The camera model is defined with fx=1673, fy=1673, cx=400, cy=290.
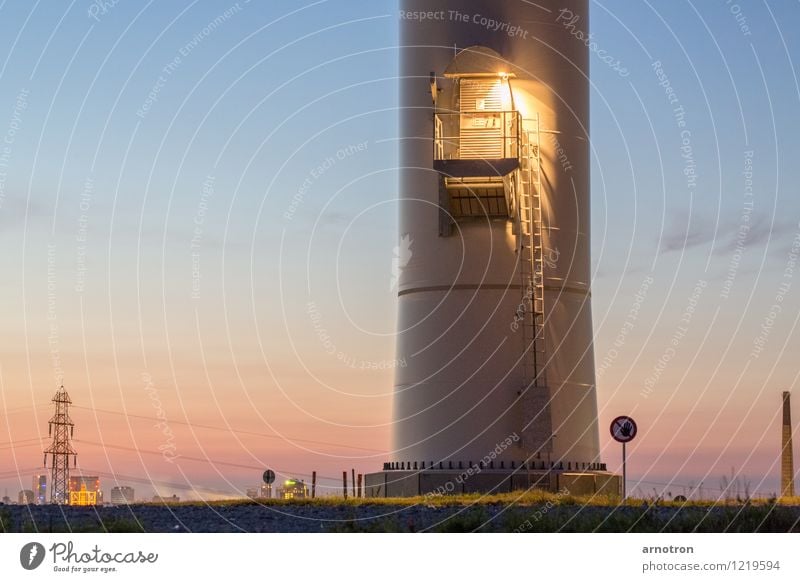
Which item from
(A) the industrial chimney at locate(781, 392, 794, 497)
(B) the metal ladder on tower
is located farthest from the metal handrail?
(A) the industrial chimney at locate(781, 392, 794, 497)

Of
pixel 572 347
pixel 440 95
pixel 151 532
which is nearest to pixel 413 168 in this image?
pixel 440 95

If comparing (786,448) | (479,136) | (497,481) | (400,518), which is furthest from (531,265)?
(786,448)

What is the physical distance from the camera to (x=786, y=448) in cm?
4778

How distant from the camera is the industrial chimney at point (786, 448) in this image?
46.4 metres

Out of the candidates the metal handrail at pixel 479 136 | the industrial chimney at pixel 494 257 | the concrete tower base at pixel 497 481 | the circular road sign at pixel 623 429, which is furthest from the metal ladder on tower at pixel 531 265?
the circular road sign at pixel 623 429

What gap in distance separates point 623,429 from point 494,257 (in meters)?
6.74

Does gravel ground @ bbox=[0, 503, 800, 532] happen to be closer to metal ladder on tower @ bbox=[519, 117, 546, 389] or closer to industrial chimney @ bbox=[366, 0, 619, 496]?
industrial chimney @ bbox=[366, 0, 619, 496]

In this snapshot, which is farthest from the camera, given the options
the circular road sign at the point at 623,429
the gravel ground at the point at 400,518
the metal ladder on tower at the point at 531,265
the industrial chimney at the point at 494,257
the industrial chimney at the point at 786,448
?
the industrial chimney at the point at 786,448

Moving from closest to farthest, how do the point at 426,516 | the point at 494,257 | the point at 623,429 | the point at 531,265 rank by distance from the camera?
1. the point at 426,516
2. the point at 623,429
3. the point at 531,265
4. the point at 494,257

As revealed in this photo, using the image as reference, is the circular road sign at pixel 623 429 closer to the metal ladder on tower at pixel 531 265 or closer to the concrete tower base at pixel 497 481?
the concrete tower base at pixel 497 481

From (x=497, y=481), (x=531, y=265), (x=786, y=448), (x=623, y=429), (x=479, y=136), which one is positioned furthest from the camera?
(x=786, y=448)

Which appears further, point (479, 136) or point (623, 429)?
point (479, 136)

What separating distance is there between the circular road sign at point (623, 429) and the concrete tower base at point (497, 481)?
134 inches

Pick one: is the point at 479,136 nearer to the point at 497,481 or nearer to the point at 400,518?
the point at 497,481
